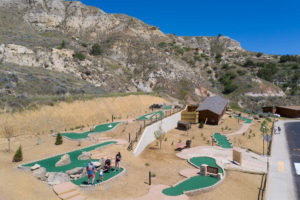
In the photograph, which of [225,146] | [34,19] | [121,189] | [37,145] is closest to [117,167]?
[121,189]

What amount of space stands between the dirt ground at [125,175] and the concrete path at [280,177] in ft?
3.34

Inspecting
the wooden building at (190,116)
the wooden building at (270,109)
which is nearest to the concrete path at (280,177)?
the wooden building at (190,116)

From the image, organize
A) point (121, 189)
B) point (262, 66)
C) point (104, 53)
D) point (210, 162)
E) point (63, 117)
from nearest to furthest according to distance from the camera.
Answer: point (121, 189) → point (210, 162) → point (63, 117) → point (104, 53) → point (262, 66)

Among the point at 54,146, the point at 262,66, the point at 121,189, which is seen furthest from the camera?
the point at 262,66

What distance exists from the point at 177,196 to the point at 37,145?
1575 centimetres

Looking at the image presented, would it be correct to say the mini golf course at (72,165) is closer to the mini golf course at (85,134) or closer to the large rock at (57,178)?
the large rock at (57,178)

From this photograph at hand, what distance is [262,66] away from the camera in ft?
330

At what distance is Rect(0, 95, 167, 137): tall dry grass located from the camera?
23938 mm

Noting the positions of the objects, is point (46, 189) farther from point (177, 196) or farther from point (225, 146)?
point (225, 146)

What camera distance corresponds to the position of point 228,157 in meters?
Result: 20.2

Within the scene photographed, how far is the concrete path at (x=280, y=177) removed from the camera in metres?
12.9

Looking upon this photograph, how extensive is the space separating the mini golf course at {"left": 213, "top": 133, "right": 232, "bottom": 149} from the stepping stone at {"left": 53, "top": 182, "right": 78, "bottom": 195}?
1855 cm

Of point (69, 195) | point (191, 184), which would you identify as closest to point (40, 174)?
point (69, 195)

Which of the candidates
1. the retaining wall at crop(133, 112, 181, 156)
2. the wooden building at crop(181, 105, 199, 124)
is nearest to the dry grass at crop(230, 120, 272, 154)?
the wooden building at crop(181, 105, 199, 124)
